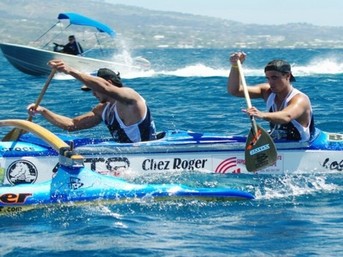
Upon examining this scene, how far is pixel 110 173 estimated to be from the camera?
10820mm

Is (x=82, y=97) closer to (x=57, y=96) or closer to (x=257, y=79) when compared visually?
(x=57, y=96)

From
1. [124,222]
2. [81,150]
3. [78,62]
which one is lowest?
[124,222]

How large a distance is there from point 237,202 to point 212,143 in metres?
2.04

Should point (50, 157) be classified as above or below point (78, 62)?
below

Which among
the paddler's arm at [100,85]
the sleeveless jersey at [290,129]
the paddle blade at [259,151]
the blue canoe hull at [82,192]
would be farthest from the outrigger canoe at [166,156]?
the blue canoe hull at [82,192]

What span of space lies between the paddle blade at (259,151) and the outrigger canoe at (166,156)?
1.45 ft

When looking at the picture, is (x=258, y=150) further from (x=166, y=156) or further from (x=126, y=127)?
(x=126, y=127)

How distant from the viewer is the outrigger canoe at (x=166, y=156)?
34.7ft

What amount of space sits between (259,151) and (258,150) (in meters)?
0.02

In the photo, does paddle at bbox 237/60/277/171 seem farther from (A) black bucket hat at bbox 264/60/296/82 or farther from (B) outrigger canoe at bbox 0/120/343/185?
(A) black bucket hat at bbox 264/60/296/82

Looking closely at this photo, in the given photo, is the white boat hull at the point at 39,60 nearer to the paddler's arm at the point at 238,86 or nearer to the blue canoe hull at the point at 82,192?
the paddler's arm at the point at 238,86

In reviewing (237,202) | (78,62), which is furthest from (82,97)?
(237,202)

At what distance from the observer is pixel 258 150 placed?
416 inches

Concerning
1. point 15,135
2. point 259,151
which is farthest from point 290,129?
point 15,135
